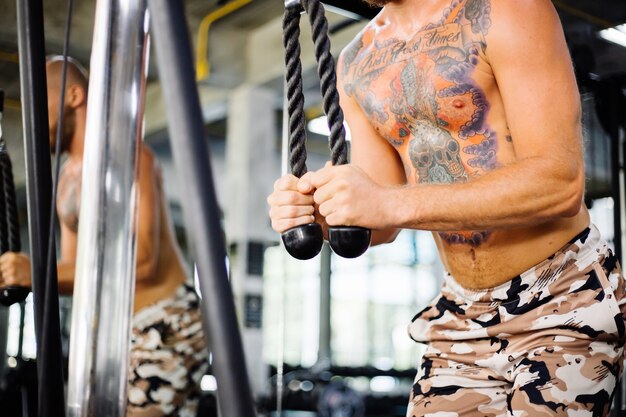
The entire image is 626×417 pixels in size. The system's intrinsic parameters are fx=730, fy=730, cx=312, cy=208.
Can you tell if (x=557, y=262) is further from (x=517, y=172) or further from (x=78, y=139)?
(x=78, y=139)

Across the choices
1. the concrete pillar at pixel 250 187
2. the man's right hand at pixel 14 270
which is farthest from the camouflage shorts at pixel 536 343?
the concrete pillar at pixel 250 187

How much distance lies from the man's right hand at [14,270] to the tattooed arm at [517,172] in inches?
29.8

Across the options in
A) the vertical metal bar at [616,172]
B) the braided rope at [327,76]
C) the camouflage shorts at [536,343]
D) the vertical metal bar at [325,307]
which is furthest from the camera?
the vertical metal bar at [325,307]

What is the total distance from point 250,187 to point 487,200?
17.9 feet

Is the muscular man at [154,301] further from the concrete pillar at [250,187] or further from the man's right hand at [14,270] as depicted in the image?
the concrete pillar at [250,187]

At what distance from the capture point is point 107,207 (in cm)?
88

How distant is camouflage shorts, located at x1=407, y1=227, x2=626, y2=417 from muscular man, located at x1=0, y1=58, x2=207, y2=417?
3.65ft

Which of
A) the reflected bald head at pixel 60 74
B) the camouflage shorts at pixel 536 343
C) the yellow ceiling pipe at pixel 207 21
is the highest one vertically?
the yellow ceiling pipe at pixel 207 21

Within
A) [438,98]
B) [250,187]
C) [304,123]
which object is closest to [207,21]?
[250,187]

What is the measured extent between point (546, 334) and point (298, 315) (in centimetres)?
931

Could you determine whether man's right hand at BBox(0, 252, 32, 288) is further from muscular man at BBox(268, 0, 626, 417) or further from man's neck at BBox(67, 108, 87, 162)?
man's neck at BBox(67, 108, 87, 162)

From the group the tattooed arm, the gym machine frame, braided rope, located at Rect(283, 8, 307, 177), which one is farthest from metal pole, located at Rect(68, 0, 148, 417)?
the tattooed arm

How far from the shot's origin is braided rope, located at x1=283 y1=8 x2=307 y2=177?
36.3 inches

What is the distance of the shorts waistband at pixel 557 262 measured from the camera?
1.34 m
